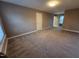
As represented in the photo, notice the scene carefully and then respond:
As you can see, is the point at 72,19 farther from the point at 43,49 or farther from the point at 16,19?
the point at 16,19

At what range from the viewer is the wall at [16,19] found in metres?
3.46

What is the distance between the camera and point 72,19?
6039 millimetres

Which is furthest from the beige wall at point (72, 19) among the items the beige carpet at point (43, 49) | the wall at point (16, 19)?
the wall at point (16, 19)

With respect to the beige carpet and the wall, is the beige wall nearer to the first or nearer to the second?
the beige carpet

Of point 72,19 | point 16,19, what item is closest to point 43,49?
point 16,19

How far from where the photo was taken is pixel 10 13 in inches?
142

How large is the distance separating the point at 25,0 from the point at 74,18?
5196 mm

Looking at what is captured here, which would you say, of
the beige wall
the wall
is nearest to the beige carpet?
the wall

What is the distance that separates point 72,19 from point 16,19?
5.57 m

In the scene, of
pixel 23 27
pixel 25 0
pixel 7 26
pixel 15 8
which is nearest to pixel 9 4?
pixel 15 8

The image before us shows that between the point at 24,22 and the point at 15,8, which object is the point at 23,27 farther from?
the point at 15,8

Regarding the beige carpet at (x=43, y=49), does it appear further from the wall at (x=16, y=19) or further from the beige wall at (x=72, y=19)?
the beige wall at (x=72, y=19)

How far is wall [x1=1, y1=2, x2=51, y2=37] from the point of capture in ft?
11.4

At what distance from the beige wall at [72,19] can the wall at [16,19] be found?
405 centimetres
